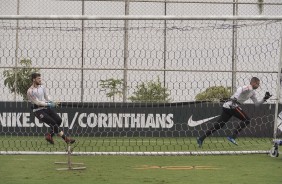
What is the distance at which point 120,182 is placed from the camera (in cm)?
883

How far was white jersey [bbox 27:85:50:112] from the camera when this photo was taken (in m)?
15.2

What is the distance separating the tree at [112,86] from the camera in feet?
64.7

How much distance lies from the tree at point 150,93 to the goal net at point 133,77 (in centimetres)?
3

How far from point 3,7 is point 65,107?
4414mm

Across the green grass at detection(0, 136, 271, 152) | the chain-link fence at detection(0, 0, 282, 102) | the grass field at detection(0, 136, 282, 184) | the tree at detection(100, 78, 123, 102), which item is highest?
the chain-link fence at detection(0, 0, 282, 102)

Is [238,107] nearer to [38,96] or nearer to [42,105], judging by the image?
[42,105]

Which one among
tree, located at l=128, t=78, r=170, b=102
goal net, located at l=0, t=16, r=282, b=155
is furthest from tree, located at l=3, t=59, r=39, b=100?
tree, located at l=128, t=78, r=170, b=102

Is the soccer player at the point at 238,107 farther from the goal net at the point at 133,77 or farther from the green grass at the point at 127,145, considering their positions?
the goal net at the point at 133,77

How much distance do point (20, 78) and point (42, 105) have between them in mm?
5883

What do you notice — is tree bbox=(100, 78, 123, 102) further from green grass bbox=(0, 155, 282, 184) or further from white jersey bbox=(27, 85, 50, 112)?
green grass bbox=(0, 155, 282, 184)

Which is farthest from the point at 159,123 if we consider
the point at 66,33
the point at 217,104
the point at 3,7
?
the point at 3,7

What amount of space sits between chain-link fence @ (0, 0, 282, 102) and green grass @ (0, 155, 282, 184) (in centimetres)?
731

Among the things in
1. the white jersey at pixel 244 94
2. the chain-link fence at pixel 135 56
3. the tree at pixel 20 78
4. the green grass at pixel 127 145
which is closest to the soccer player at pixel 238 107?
the white jersey at pixel 244 94

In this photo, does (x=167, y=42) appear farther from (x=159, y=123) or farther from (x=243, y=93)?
(x=243, y=93)
